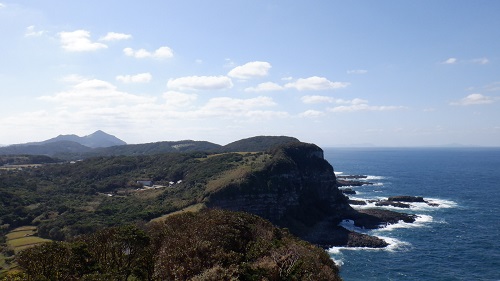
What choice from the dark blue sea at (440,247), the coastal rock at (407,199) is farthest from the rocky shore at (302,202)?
the coastal rock at (407,199)

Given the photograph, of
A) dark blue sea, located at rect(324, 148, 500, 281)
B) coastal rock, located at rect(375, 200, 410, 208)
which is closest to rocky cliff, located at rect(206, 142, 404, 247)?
dark blue sea, located at rect(324, 148, 500, 281)

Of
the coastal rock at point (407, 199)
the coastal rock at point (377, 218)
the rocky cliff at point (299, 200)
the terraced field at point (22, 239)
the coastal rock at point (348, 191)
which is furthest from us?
the coastal rock at point (348, 191)

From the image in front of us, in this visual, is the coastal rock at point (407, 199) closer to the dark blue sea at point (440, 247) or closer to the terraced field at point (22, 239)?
the dark blue sea at point (440, 247)

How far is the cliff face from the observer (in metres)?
89.6

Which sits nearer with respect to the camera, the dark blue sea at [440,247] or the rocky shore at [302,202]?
the dark blue sea at [440,247]

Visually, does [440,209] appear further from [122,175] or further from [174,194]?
[122,175]

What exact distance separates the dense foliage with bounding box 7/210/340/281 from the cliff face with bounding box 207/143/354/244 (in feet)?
173

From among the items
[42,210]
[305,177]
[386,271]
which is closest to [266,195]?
[305,177]

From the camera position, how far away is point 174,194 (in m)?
98.9

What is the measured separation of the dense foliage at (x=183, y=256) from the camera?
26.5 metres

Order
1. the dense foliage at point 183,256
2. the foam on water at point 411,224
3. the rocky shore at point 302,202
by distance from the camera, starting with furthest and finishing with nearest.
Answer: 1. the foam on water at point 411,224
2. the rocky shore at point 302,202
3. the dense foliage at point 183,256

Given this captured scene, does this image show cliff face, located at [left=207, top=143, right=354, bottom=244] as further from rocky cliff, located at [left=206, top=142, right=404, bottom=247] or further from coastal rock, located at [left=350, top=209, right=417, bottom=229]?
coastal rock, located at [left=350, top=209, right=417, bottom=229]

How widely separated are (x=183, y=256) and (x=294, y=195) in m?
73.8

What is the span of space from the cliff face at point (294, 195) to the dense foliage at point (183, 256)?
52678mm
